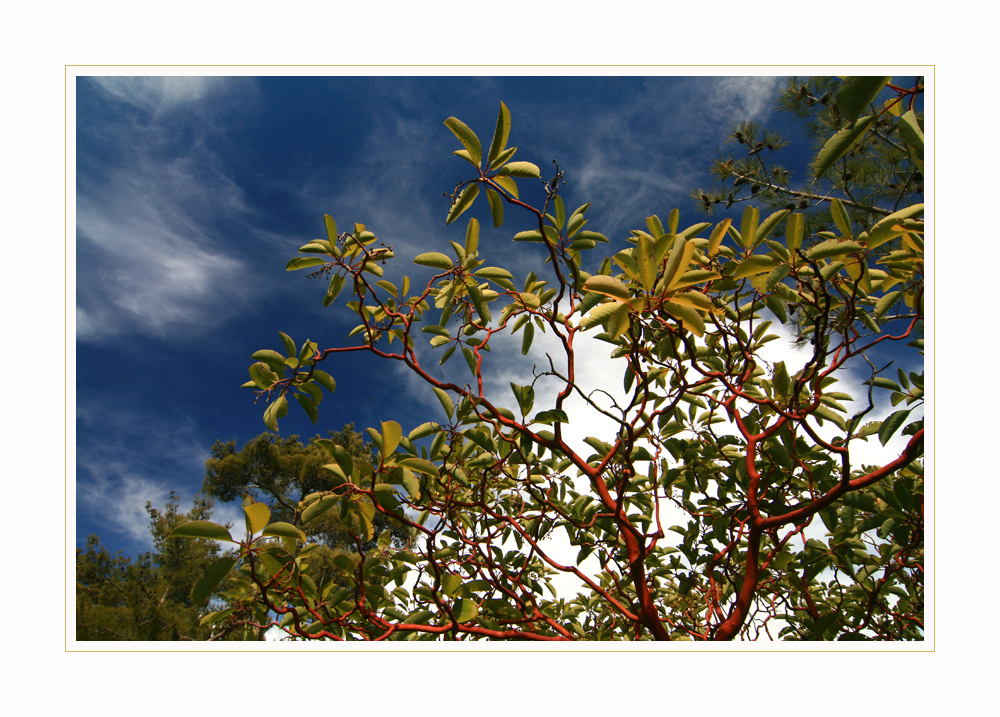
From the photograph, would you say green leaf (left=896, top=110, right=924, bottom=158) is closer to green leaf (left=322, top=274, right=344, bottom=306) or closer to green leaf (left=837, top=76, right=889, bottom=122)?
green leaf (left=837, top=76, right=889, bottom=122)

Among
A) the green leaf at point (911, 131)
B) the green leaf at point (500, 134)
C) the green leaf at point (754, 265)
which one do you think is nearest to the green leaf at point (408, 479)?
the green leaf at point (500, 134)

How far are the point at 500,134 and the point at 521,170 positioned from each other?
0.43 ft

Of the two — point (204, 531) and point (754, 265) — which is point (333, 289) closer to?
point (204, 531)

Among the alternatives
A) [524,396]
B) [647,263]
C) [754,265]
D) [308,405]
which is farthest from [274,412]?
[754,265]

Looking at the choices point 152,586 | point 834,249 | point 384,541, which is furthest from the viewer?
point 152,586

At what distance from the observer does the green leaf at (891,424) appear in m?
1.31

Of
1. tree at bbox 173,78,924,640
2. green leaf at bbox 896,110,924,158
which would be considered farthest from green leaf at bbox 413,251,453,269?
green leaf at bbox 896,110,924,158

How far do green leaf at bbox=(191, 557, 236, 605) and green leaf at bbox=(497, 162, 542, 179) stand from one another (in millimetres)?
1411

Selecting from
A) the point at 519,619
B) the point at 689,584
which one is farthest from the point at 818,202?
the point at 519,619

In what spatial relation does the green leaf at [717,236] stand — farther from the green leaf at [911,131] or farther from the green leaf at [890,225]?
the green leaf at [911,131]

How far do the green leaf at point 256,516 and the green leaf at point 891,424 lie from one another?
1.83 m

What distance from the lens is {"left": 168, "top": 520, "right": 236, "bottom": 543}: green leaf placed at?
1116mm

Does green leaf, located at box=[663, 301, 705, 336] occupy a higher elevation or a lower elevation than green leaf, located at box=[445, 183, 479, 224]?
lower

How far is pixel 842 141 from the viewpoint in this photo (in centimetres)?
104
